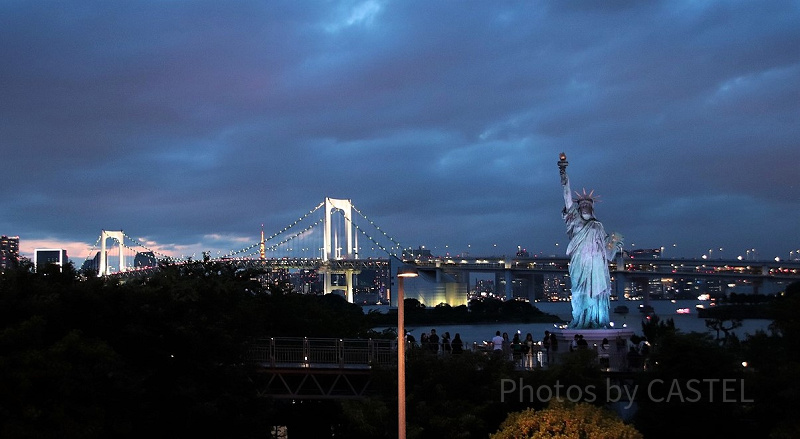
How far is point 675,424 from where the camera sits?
60.4 feet

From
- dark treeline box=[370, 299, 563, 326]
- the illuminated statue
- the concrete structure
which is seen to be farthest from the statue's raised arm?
the concrete structure

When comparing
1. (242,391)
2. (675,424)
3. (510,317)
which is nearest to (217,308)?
(242,391)

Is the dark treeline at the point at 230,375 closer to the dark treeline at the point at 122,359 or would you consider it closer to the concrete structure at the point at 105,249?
the dark treeline at the point at 122,359

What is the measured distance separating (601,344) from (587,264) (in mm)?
2886

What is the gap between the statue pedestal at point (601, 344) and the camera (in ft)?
70.5

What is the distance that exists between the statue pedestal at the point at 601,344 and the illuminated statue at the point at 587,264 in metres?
0.63

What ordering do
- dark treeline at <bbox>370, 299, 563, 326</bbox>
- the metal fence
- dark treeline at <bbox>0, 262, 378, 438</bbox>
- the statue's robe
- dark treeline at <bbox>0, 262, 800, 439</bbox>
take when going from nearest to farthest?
dark treeline at <bbox>0, 262, 378, 438</bbox>
dark treeline at <bbox>0, 262, 800, 439</bbox>
the metal fence
the statue's robe
dark treeline at <bbox>370, 299, 563, 326</bbox>

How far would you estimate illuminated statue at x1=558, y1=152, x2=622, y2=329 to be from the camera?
2584 centimetres

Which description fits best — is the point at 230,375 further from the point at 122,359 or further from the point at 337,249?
the point at 337,249

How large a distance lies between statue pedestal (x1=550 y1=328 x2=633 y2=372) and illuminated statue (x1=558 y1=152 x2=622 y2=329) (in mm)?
633

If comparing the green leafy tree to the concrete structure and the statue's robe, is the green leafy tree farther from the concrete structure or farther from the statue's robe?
the concrete structure

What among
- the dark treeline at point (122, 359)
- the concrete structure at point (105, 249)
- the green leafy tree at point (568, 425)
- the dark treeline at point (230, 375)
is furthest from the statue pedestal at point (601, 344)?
the concrete structure at point (105, 249)

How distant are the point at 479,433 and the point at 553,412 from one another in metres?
3.27

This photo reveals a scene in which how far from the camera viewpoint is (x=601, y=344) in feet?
78.8
